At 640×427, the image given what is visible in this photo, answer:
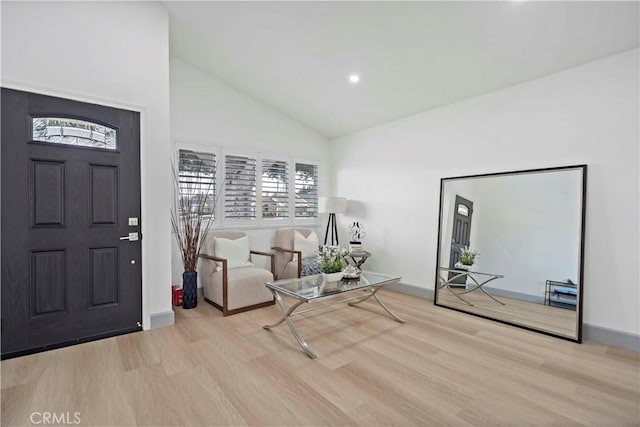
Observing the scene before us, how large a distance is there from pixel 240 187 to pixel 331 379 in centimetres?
321

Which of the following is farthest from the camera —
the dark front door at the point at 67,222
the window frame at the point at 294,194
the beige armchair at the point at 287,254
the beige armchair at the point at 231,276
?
the window frame at the point at 294,194

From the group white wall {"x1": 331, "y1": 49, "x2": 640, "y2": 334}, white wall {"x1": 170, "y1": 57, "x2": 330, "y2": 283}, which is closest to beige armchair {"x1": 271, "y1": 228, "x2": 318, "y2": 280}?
white wall {"x1": 170, "y1": 57, "x2": 330, "y2": 283}

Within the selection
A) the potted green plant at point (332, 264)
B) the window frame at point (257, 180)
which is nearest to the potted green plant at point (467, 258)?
the potted green plant at point (332, 264)

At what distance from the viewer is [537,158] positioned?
3162 mm

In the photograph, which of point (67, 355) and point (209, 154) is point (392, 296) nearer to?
point (209, 154)

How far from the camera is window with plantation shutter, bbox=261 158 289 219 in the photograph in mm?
4859

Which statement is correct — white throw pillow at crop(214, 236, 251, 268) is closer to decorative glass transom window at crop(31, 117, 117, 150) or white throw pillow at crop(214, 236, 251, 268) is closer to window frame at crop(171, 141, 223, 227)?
window frame at crop(171, 141, 223, 227)

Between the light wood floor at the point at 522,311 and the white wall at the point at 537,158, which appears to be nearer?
the white wall at the point at 537,158

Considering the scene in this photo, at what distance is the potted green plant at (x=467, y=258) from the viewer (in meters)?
3.62

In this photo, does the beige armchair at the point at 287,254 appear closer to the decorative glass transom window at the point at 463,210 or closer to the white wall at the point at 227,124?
the white wall at the point at 227,124

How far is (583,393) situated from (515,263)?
1.49 meters

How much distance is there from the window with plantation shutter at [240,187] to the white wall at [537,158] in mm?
1964

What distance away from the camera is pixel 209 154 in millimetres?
4266

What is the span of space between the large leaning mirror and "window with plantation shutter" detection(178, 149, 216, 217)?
3254mm
